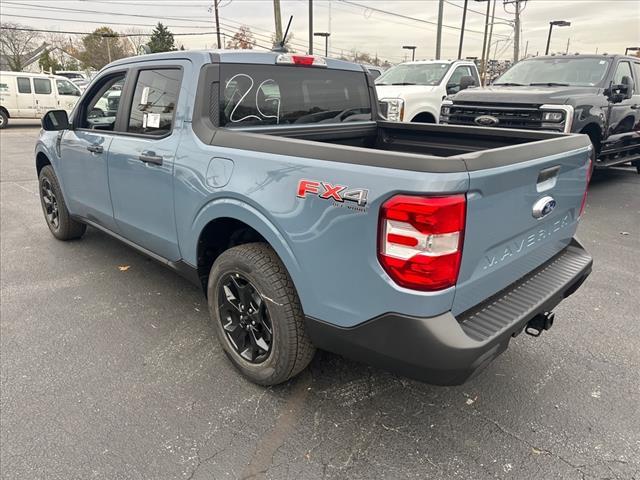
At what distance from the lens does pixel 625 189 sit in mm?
8055

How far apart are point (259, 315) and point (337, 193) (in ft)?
3.16

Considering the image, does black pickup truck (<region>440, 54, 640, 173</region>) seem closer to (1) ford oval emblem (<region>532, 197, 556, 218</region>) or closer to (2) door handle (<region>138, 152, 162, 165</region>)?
(1) ford oval emblem (<region>532, 197, 556, 218</region>)

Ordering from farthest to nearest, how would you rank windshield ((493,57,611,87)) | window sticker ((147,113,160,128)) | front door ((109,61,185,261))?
windshield ((493,57,611,87)) < window sticker ((147,113,160,128)) < front door ((109,61,185,261))

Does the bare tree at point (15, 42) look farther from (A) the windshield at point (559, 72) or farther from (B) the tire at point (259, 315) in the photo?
(B) the tire at point (259, 315)

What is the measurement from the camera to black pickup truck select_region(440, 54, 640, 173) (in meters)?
6.62

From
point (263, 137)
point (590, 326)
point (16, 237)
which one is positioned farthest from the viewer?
point (16, 237)

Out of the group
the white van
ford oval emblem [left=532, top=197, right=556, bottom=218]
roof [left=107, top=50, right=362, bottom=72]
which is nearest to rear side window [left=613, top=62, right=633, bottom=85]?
ford oval emblem [left=532, top=197, right=556, bottom=218]

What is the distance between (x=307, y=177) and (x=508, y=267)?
107cm

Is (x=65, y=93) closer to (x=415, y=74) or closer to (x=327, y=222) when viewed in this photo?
(x=415, y=74)

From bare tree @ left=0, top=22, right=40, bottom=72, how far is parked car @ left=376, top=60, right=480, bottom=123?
54.4 metres

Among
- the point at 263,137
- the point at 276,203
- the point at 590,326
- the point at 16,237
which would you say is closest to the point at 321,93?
the point at 263,137

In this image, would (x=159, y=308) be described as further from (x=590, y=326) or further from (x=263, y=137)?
(x=590, y=326)

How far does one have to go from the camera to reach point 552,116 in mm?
6504

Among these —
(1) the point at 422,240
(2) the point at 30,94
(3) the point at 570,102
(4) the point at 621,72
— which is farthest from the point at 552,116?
(2) the point at 30,94
